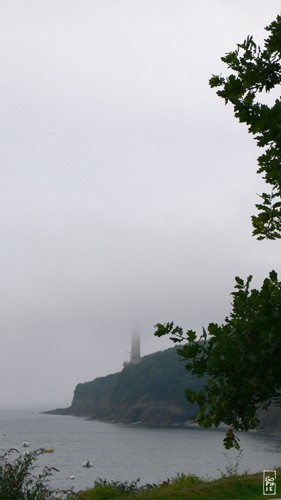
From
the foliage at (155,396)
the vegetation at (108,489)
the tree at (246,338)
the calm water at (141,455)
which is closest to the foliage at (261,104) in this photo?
the tree at (246,338)

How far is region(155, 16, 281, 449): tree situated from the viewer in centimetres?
603

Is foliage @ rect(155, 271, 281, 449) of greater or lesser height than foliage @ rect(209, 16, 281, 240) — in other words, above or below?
below

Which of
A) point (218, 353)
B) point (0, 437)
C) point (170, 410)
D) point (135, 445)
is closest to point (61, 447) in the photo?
point (135, 445)

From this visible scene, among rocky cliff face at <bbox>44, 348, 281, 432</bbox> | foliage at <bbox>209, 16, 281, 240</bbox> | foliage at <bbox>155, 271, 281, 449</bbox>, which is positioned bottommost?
foliage at <bbox>155, 271, 281, 449</bbox>

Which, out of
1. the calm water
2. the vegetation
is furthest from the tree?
the calm water

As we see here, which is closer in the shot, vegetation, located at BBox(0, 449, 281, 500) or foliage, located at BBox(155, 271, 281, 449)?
foliage, located at BBox(155, 271, 281, 449)

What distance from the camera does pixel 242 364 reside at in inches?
237

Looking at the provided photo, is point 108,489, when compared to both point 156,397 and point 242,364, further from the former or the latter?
point 156,397

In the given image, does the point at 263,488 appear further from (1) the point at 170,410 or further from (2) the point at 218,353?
(1) the point at 170,410

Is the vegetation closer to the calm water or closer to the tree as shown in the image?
the tree

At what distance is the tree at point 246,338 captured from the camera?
237 inches

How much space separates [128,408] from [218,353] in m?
188

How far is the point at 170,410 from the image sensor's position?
584ft

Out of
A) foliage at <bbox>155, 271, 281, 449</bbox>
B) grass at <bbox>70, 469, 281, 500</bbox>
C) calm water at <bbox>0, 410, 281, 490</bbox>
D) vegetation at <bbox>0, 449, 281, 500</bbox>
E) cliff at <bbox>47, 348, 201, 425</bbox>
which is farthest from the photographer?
cliff at <bbox>47, 348, 201, 425</bbox>
